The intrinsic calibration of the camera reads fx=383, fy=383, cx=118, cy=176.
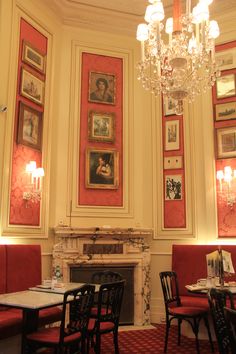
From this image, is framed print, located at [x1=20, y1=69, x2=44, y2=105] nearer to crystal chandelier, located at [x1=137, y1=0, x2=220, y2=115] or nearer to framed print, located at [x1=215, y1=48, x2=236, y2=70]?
crystal chandelier, located at [x1=137, y1=0, x2=220, y2=115]

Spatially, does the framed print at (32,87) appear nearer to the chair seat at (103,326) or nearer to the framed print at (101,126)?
the framed print at (101,126)

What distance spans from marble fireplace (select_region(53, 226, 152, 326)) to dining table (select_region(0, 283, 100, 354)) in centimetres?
176

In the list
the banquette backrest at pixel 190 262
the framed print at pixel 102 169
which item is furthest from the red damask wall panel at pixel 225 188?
the framed print at pixel 102 169

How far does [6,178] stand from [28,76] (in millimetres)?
1785

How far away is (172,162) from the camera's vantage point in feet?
23.0

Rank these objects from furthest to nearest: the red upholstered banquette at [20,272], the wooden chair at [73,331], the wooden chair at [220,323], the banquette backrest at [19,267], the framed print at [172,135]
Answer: the framed print at [172,135]
the banquette backrest at [19,267]
the red upholstered banquette at [20,272]
the wooden chair at [73,331]
the wooden chair at [220,323]

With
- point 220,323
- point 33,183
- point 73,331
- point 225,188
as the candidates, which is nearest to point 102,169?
point 33,183

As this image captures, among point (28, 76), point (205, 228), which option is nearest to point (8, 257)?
point (28, 76)

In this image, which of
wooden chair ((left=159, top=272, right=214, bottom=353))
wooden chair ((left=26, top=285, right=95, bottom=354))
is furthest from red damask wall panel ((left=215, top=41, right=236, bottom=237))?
wooden chair ((left=26, top=285, right=95, bottom=354))

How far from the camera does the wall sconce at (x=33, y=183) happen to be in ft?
19.4

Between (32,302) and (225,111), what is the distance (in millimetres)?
4700

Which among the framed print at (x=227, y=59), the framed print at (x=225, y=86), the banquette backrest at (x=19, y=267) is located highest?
the framed print at (x=227, y=59)

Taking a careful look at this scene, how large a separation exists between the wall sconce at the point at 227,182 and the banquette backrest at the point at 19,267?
3.15 metres

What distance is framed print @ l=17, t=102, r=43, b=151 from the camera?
19.4ft
